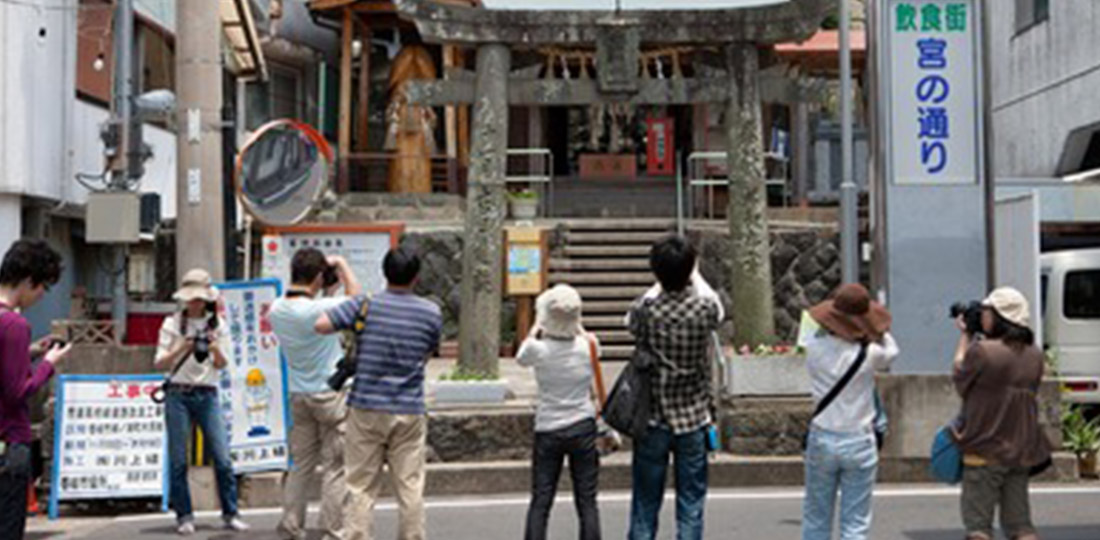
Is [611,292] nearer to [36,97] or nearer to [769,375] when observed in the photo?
[769,375]

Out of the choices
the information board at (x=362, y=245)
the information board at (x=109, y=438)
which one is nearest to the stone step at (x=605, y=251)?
the information board at (x=362, y=245)

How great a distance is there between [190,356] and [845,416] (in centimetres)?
483

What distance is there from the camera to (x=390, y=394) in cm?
715

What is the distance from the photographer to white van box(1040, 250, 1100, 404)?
1512 cm

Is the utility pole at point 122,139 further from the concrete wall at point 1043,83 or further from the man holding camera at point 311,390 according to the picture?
the concrete wall at point 1043,83

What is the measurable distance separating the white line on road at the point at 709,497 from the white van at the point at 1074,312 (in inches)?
162

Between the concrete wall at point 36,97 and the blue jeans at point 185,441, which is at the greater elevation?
the concrete wall at point 36,97

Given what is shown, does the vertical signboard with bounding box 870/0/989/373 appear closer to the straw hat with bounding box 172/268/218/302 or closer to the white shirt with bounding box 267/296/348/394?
the white shirt with bounding box 267/296/348/394

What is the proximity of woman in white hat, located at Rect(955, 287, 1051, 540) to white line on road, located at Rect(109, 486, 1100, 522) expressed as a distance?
4.03 metres

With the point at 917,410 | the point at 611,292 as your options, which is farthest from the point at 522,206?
the point at 917,410

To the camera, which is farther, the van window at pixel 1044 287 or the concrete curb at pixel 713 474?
the van window at pixel 1044 287

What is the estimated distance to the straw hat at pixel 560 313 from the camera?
714cm

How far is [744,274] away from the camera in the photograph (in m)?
13.5

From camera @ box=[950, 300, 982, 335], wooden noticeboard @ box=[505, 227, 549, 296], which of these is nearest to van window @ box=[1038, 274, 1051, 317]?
wooden noticeboard @ box=[505, 227, 549, 296]
